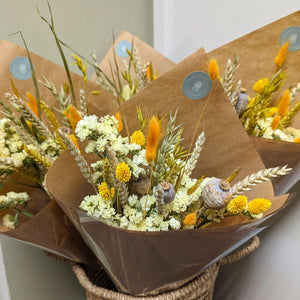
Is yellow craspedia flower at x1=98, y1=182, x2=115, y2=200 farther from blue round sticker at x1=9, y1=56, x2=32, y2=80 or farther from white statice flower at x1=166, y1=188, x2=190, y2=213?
blue round sticker at x1=9, y1=56, x2=32, y2=80

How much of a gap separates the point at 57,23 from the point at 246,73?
55 cm

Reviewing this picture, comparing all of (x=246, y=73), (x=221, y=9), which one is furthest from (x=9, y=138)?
(x=221, y=9)

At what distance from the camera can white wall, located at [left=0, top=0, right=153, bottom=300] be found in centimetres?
74

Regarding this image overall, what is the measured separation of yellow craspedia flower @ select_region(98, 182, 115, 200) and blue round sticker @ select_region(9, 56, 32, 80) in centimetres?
36

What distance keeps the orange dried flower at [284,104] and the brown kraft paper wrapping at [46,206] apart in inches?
15.3

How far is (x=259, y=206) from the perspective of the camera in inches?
18.9

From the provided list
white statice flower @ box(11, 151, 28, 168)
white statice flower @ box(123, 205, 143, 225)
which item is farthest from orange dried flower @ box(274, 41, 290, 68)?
white statice flower @ box(11, 151, 28, 168)

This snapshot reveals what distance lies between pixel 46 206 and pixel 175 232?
27 cm

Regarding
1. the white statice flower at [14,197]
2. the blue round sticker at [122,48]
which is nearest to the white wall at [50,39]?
the blue round sticker at [122,48]

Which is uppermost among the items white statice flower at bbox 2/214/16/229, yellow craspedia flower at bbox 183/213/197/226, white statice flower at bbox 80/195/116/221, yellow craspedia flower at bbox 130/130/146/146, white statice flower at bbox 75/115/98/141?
white statice flower at bbox 75/115/98/141

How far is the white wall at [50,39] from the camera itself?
29.2 inches

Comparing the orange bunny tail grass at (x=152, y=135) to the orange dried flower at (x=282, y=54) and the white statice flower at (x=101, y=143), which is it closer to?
the white statice flower at (x=101, y=143)

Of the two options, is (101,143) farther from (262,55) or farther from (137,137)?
(262,55)

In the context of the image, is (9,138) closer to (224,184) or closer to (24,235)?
(24,235)
